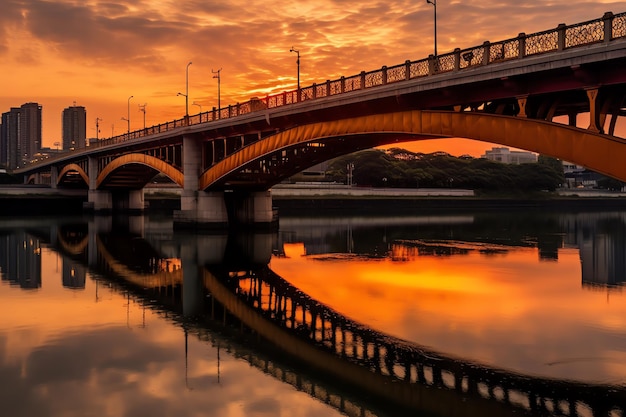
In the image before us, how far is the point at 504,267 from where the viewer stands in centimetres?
3472

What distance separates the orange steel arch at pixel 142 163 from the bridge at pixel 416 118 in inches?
9.7

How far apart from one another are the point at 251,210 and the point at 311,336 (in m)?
43.2

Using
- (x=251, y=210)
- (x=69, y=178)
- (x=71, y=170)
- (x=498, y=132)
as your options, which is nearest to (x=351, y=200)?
(x=71, y=170)

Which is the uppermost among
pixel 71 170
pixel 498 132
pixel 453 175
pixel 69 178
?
pixel 453 175

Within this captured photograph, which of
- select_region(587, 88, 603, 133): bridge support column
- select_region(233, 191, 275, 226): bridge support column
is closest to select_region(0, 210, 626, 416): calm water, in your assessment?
select_region(587, 88, 603, 133): bridge support column

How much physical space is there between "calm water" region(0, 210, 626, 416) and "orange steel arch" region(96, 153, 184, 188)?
25.2 metres

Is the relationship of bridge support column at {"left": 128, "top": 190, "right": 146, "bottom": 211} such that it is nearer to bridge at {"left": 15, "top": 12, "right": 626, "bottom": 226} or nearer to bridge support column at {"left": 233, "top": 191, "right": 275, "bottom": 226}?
bridge at {"left": 15, "top": 12, "right": 626, "bottom": 226}

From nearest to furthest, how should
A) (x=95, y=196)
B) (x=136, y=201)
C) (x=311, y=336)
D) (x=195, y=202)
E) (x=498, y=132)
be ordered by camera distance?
(x=311, y=336), (x=498, y=132), (x=195, y=202), (x=95, y=196), (x=136, y=201)

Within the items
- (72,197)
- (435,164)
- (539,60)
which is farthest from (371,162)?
(539,60)

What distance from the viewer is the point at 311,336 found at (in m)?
19.1

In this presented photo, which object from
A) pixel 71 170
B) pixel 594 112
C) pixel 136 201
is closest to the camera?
pixel 594 112

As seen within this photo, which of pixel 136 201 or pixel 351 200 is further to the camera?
pixel 351 200

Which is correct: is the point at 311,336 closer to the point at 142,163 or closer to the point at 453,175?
the point at 142,163

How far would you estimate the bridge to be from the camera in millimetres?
22703
